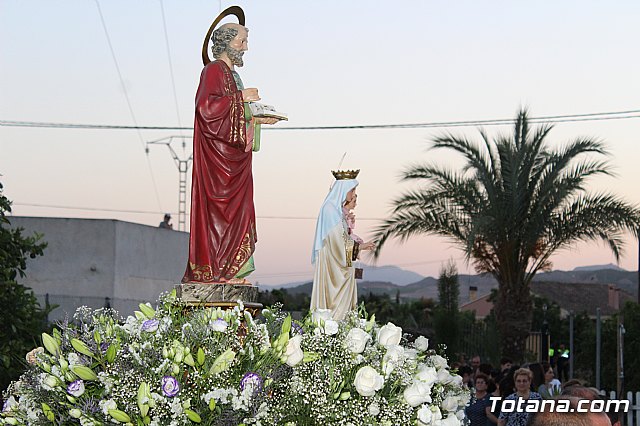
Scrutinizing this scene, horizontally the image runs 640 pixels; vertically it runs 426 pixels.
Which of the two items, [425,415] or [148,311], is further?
[148,311]

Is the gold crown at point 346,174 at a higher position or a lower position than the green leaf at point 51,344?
higher

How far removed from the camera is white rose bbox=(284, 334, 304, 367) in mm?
5668

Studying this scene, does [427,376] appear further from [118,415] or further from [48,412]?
[48,412]

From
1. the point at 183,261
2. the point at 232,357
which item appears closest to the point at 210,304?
the point at 232,357

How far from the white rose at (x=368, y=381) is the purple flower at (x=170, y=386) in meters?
0.92

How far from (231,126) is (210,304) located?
1317 millimetres

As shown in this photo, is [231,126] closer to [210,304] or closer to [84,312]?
[210,304]

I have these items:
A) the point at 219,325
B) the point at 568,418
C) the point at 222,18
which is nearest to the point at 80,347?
the point at 219,325

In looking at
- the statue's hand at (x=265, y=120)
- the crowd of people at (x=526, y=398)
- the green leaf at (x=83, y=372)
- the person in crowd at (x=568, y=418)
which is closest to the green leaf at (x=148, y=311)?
the green leaf at (x=83, y=372)

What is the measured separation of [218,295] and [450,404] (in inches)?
75.3

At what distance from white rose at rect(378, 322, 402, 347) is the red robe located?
1908 mm

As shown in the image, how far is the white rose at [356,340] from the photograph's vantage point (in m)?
5.84

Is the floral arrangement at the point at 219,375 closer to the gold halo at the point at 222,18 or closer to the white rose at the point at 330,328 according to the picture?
the white rose at the point at 330,328

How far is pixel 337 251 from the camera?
10.6 meters
